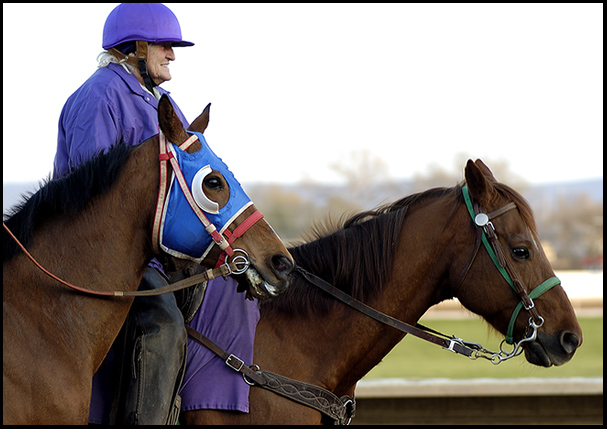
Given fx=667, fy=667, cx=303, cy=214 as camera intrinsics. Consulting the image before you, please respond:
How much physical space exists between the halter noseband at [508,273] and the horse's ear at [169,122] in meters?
1.58

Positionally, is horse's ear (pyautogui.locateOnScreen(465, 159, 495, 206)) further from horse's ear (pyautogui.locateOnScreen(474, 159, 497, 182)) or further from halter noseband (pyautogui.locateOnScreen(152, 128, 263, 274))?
halter noseband (pyautogui.locateOnScreen(152, 128, 263, 274))

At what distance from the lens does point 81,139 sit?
3.00 metres

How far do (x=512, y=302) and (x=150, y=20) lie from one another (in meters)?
2.29

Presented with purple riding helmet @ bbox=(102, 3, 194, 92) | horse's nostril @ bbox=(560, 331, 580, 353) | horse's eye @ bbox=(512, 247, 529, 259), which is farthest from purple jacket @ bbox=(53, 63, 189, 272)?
horse's nostril @ bbox=(560, 331, 580, 353)

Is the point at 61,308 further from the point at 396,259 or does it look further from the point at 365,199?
the point at 365,199

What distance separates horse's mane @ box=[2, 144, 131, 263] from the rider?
0.18 m

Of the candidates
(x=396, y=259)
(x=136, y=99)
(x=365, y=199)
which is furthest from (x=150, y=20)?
(x=365, y=199)

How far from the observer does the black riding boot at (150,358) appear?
9.53 feet

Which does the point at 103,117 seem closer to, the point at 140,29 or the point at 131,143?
the point at 131,143

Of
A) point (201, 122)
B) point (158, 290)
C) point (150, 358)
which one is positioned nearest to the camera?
point (158, 290)

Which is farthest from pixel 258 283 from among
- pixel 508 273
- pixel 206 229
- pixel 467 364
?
pixel 467 364

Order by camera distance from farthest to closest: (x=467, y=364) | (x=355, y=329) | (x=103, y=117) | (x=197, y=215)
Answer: (x=467, y=364), (x=355, y=329), (x=103, y=117), (x=197, y=215)

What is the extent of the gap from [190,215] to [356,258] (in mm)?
1222

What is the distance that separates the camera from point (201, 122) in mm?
2805
